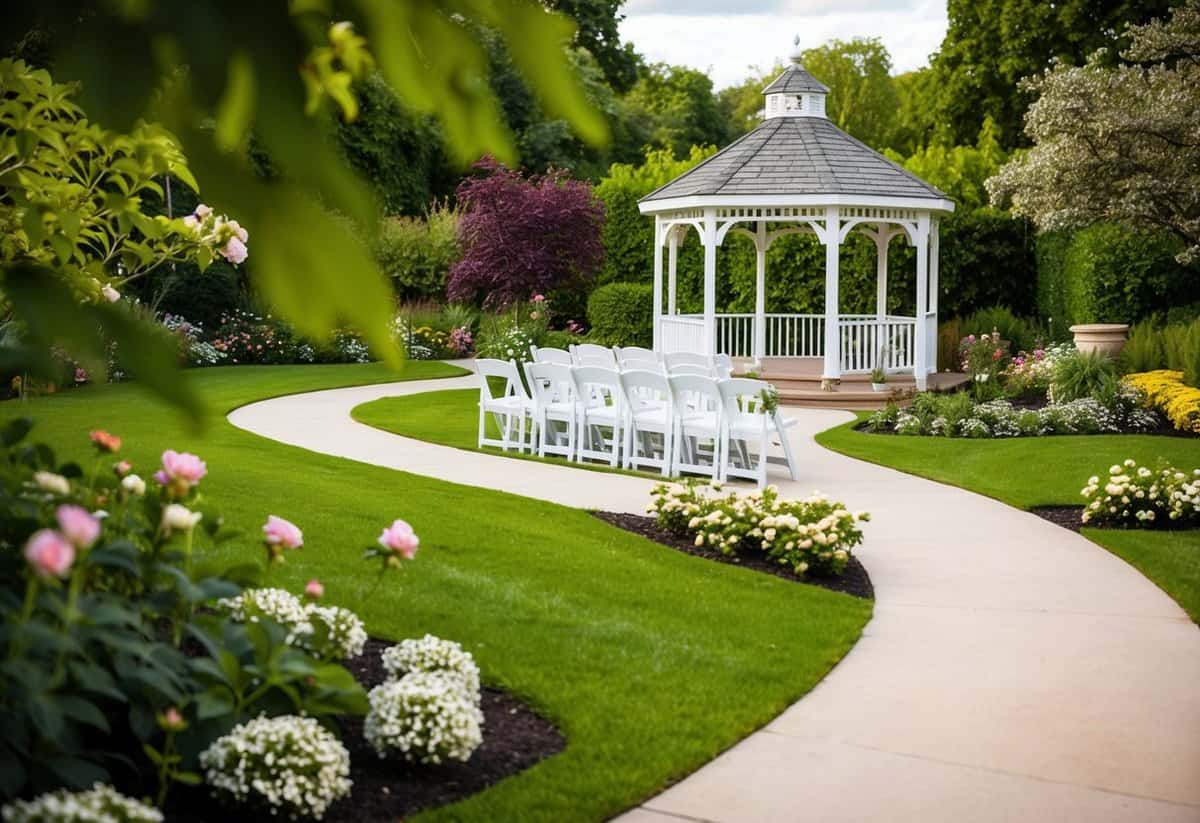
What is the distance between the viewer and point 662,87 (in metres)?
61.0

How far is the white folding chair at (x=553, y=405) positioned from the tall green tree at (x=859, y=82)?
4575 cm

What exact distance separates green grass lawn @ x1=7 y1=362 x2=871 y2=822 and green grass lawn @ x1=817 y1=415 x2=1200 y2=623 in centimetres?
258

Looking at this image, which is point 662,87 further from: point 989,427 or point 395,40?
point 395,40

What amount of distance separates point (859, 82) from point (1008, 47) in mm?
27496

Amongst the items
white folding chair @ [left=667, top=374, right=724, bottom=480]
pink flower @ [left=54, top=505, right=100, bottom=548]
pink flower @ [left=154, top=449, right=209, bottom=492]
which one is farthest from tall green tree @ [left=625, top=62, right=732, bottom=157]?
pink flower @ [left=54, top=505, right=100, bottom=548]

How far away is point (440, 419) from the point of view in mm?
16594

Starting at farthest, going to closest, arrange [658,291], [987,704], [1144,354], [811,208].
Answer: [658,291] → [811,208] → [1144,354] → [987,704]

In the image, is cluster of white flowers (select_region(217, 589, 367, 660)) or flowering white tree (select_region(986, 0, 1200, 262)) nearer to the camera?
cluster of white flowers (select_region(217, 589, 367, 660))

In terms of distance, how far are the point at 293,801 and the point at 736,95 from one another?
78.5 meters

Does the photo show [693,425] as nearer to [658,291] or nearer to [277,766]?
[277,766]

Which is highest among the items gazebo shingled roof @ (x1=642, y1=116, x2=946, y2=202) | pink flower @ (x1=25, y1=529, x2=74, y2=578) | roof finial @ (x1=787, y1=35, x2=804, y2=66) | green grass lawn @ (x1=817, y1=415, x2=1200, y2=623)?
roof finial @ (x1=787, y1=35, x2=804, y2=66)

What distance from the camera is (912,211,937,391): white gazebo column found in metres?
20.2

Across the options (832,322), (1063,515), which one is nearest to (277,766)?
(1063,515)

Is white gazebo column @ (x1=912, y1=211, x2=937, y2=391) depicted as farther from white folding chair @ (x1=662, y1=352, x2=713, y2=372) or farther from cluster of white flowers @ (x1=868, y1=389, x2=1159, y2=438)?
white folding chair @ (x1=662, y1=352, x2=713, y2=372)
